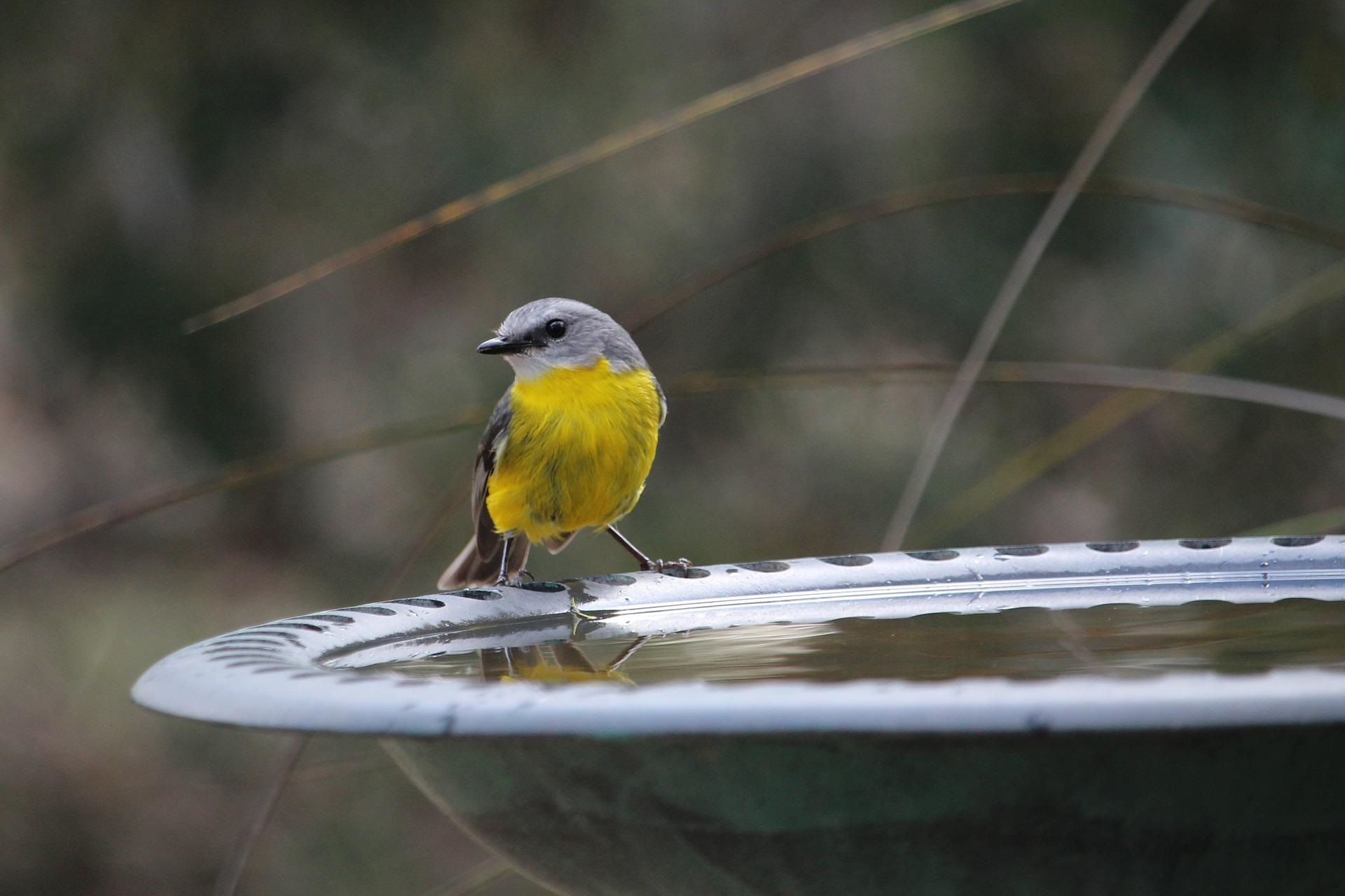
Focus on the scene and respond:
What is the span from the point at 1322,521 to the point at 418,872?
3.35 meters

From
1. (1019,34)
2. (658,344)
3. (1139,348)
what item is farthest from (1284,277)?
(658,344)

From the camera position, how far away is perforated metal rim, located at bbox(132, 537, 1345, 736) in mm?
862

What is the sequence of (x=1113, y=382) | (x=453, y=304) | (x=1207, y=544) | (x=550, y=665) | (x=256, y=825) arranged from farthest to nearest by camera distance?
1. (x=453, y=304)
2. (x=1113, y=382)
3. (x=1207, y=544)
4. (x=256, y=825)
5. (x=550, y=665)

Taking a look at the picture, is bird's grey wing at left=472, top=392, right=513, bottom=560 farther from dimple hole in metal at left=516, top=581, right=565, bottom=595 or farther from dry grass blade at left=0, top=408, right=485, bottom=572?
dimple hole in metal at left=516, top=581, right=565, bottom=595

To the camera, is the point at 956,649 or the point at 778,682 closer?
the point at 778,682

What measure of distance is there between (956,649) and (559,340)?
4.99 feet

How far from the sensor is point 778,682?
3.70 feet

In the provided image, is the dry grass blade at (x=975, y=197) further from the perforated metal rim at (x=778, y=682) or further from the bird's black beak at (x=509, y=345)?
the bird's black beak at (x=509, y=345)

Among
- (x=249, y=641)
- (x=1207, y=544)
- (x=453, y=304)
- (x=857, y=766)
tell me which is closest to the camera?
(x=857, y=766)

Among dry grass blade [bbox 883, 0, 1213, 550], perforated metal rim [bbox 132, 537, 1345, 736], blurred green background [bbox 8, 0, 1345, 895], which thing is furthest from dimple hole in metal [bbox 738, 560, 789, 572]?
blurred green background [bbox 8, 0, 1345, 895]

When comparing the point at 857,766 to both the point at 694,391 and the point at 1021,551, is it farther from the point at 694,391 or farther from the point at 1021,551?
the point at 694,391

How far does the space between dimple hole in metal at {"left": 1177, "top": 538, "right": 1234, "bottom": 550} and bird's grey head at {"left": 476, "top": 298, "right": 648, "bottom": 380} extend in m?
1.27

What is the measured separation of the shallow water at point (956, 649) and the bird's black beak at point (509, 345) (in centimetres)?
124

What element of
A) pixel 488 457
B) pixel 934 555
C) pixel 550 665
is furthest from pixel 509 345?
pixel 550 665
